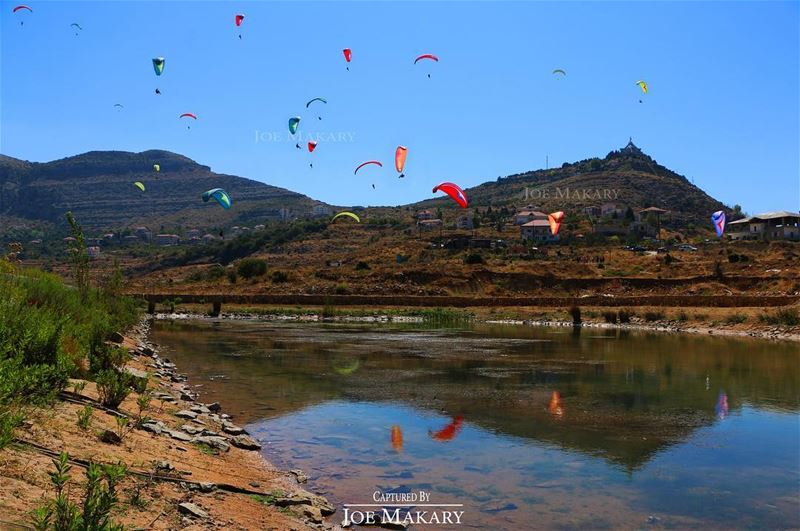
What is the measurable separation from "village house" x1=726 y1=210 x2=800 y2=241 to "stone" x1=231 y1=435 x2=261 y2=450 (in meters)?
83.6

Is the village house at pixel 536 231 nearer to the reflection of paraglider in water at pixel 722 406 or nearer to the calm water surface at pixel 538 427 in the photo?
the calm water surface at pixel 538 427

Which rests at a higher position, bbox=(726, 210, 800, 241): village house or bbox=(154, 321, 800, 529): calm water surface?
bbox=(726, 210, 800, 241): village house

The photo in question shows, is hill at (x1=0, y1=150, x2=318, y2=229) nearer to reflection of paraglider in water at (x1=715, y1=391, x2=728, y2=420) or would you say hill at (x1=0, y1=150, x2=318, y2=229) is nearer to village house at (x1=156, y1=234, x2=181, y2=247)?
village house at (x1=156, y1=234, x2=181, y2=247)

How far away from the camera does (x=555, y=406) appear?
619 inches

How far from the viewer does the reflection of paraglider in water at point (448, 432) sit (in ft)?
41.8

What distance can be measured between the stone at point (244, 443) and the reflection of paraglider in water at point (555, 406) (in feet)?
22.0

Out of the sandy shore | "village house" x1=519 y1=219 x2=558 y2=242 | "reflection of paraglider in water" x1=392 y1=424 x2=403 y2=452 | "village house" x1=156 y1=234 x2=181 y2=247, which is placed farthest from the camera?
"village house" x1=156 y1=234 x2=181 y2=247

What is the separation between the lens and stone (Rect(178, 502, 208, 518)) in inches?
267

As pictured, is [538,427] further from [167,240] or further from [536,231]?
[167,240]

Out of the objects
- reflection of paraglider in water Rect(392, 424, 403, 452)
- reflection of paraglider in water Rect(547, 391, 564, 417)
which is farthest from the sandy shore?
reflection of paraglider in water Rect(547, 391, 564, 417)

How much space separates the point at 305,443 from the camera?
12211 millimetres

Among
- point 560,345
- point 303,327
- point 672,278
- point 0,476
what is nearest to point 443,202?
point 672,278

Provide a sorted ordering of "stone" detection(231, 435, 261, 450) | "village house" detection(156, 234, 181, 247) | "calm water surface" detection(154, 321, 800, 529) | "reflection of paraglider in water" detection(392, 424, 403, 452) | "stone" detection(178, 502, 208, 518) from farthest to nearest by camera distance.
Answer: "village house" detection(156, 234, 181, 247) < "reflection of paraglider in water" detection(392, 424, 403, 452) < "stone" detection(231, 435, 261, 450) < "calm water surface" detection(154, 321, 800, 529) < "stone" detection(178, 502, 208, 518)

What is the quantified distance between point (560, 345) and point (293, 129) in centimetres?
1892
